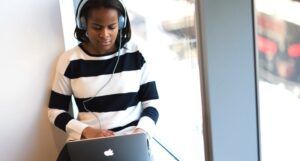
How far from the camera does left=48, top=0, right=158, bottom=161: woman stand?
156cm

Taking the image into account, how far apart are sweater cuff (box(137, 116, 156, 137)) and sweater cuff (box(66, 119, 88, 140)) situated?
19 centimetres

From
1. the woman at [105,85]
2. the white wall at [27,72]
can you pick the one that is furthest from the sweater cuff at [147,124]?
the white wall at [27,72]

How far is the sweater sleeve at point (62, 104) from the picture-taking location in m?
1.55

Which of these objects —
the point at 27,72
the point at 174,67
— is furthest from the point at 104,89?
the point at 174,67

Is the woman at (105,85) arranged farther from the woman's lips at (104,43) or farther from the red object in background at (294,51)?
the red object in background at (294,51)

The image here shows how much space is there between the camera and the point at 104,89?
157 centimetres

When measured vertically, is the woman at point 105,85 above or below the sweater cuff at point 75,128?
above

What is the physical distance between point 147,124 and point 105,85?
0.20 m

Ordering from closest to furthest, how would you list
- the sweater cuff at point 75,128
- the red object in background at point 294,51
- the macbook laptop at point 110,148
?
1. the red object in background at point 294,51
2. the macbook laptop at point 110,148
3. the sweater cuff at point 75,128

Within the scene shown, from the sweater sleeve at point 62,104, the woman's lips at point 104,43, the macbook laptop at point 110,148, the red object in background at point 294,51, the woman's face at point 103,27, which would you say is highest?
the woman's face at point 103,27

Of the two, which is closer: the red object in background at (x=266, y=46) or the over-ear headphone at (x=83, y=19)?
the red object in background at (x=266, y=46)

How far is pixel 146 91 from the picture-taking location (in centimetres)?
162

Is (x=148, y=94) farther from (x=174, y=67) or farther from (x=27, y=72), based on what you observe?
(x=27, y=72)

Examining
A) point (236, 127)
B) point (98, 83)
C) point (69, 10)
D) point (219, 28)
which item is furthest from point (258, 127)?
point (69, 10)
